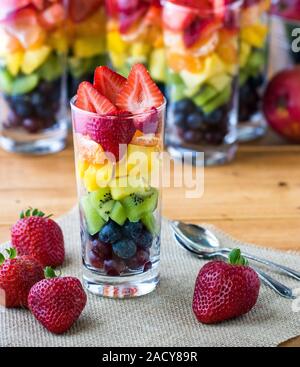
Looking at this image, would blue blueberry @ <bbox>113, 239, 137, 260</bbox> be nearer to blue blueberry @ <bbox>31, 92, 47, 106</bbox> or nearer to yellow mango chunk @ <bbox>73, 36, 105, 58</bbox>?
blue blueberry @ <bbox>31, 92, 47, 106</bbox>

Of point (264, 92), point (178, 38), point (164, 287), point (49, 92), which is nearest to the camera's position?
point (164, 287)

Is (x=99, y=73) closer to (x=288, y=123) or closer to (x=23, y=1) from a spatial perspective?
(x=23, y=1)

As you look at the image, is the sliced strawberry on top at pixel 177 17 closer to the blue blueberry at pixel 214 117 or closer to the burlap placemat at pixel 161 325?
the blue blueberry at pixel 214 117

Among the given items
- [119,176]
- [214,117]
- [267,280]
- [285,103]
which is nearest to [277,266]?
[267,280]

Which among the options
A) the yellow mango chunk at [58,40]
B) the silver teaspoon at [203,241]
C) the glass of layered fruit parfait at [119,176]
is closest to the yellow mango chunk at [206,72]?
the yellow mango chunk at [58,40]
